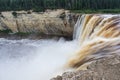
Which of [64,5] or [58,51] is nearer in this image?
[58,51]

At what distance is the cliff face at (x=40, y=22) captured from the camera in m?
37.8

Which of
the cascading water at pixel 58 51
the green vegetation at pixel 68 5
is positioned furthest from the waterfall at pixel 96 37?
the green vegetation at pixel 68 5

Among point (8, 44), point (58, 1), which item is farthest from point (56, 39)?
point (58, 1)

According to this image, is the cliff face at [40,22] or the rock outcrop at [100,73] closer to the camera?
the rock outcrop at [100,73]

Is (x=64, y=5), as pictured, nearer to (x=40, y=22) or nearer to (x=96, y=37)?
(x=40, y=22)

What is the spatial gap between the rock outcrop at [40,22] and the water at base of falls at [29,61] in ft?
9.65

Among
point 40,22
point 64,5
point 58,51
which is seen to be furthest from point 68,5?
point 58,51

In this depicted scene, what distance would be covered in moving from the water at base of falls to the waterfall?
1.35 metres

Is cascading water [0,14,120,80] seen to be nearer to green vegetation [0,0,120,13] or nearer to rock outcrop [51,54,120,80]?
rock outcrop [51,54,120,80]

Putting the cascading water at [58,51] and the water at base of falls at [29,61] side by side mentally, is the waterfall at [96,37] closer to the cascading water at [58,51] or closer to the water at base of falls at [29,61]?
the cascading water at [58,51]

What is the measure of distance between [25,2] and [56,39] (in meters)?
10.7

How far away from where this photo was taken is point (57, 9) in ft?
135

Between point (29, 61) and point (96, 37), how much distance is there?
5436 millimetres

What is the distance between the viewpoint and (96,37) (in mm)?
23984
